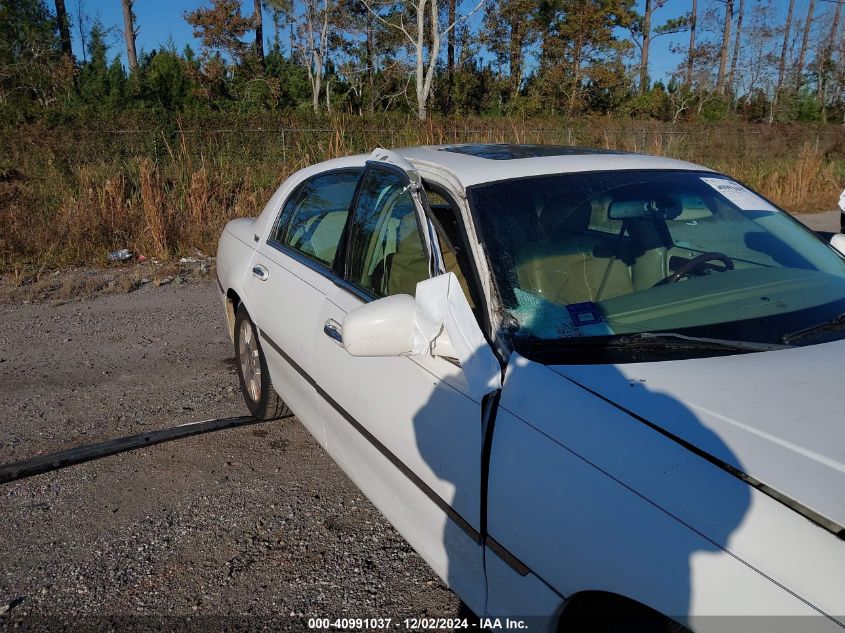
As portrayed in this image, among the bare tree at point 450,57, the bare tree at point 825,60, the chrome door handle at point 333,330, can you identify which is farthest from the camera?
the bare tree at point 825,60

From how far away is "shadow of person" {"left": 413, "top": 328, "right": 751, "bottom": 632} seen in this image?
140 centimetres

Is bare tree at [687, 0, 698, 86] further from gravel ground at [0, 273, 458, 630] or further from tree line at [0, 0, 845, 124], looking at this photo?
gravel ground at [0, 273, 458, 630]

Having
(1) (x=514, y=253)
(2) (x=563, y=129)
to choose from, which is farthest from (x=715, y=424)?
(2) (x=563, y=129)

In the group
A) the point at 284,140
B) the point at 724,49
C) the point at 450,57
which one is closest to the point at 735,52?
the point at 724,49

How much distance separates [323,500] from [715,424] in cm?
207

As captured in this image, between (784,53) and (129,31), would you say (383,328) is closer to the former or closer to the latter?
(129,31)

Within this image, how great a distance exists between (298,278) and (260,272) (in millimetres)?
539

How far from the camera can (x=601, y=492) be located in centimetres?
153

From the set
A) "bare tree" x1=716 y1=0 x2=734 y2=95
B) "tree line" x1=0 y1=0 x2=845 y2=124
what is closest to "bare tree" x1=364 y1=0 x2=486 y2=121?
"tree line" x1=0 y1=0 x2=845 y2=124

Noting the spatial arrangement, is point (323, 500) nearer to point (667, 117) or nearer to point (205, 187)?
point (205, 187)

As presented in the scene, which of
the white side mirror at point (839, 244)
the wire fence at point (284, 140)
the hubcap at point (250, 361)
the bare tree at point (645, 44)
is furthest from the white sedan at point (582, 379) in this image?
the bare tree at point (645, 44)

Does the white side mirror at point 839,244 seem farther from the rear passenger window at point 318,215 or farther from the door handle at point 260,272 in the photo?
the door handle at point 260,272

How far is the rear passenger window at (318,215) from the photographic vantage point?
3186 mm

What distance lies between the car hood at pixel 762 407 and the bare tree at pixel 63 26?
93.2 feet
